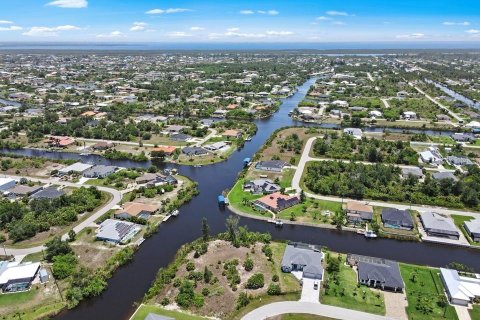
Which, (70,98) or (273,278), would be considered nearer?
(273,278)

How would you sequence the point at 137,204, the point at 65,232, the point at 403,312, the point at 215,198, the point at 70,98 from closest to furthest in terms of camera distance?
the point at 403,312, the point at 65,232, the point at 137,204, the point at 215,198, the point at 70,98

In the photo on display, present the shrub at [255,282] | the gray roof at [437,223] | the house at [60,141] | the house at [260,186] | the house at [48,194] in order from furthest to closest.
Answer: the house at [60,141] < the house at [260,186] < the house at [48,194] < the gray roof at [437,223] < the shrub at [255,282]

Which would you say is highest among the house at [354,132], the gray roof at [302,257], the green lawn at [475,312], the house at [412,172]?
the house at [354,132]

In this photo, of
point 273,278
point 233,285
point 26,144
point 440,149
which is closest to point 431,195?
point 440,149

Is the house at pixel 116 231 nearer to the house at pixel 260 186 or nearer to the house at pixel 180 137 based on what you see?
the house at pixel 260 186

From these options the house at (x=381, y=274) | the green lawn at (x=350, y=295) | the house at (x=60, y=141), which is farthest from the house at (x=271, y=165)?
the house at (x=60, y=141)

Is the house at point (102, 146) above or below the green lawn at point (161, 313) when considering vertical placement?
above

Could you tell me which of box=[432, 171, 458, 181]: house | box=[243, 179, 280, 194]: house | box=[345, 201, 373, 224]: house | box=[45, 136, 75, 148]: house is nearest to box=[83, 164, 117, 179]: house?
box=[45, 136, 75, 148]: house

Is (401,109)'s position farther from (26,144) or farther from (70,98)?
(70,98)
